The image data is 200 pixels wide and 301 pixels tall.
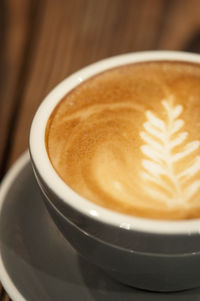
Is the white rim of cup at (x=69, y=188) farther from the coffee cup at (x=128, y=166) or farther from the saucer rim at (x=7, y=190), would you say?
the saucer rim at (x=7, y=190)

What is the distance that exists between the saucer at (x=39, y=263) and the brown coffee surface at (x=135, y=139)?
0.66 feet

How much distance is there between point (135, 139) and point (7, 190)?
31 centimetres

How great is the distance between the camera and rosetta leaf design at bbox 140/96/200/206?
73 centimetres

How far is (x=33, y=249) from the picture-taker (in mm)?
895

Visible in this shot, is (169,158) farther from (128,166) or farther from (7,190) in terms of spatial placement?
(7,190)

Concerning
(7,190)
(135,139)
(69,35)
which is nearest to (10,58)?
(69,35)

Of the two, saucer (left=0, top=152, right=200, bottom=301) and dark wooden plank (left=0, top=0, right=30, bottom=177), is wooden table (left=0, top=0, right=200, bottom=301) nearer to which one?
dark wooden plank (left=0, top=0, right=30, bottom=177)

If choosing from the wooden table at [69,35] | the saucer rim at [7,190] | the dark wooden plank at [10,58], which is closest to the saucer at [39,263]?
the saucer rim at [7,190]

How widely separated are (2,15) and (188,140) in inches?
33.1

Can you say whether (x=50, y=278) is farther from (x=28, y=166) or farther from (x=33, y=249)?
(x=28, y=166)

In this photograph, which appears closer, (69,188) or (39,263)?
(69,188)

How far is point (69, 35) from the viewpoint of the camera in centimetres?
137

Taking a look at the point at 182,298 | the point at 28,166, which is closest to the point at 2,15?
the point at 28,166

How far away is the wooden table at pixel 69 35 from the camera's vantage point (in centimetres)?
127
